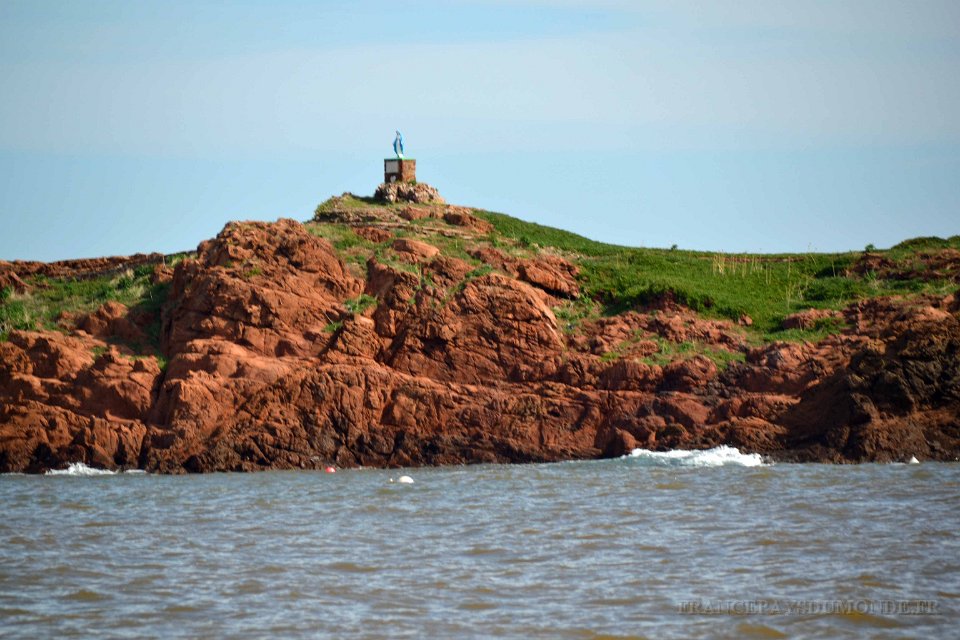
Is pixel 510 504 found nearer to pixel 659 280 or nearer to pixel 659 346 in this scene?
pixel 659 346

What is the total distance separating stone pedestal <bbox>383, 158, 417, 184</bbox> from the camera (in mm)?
43719

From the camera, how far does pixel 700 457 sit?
95.2 feet

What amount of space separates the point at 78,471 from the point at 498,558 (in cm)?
1649

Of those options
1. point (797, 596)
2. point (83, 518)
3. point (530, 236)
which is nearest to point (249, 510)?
point (83, 518)

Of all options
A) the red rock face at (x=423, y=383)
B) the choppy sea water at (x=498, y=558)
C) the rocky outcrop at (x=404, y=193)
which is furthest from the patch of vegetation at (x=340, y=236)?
the choppy sea water at (x=498, y=558)

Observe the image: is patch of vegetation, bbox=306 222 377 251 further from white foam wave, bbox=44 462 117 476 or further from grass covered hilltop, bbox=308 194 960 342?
white foam wave, bbox=44 462 117 476

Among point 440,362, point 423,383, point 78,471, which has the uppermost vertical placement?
point 440,362

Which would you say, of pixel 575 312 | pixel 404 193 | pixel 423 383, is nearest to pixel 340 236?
pixel 404 193

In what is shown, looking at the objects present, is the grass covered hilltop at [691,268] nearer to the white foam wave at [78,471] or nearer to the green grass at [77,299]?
the green grass at [77,299]

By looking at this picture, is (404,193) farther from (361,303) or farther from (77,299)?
(77,299)

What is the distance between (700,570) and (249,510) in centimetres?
904

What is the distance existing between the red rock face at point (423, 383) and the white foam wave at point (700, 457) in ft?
1.49

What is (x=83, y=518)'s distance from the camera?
69.4 feet

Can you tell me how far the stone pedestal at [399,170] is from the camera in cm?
4372
